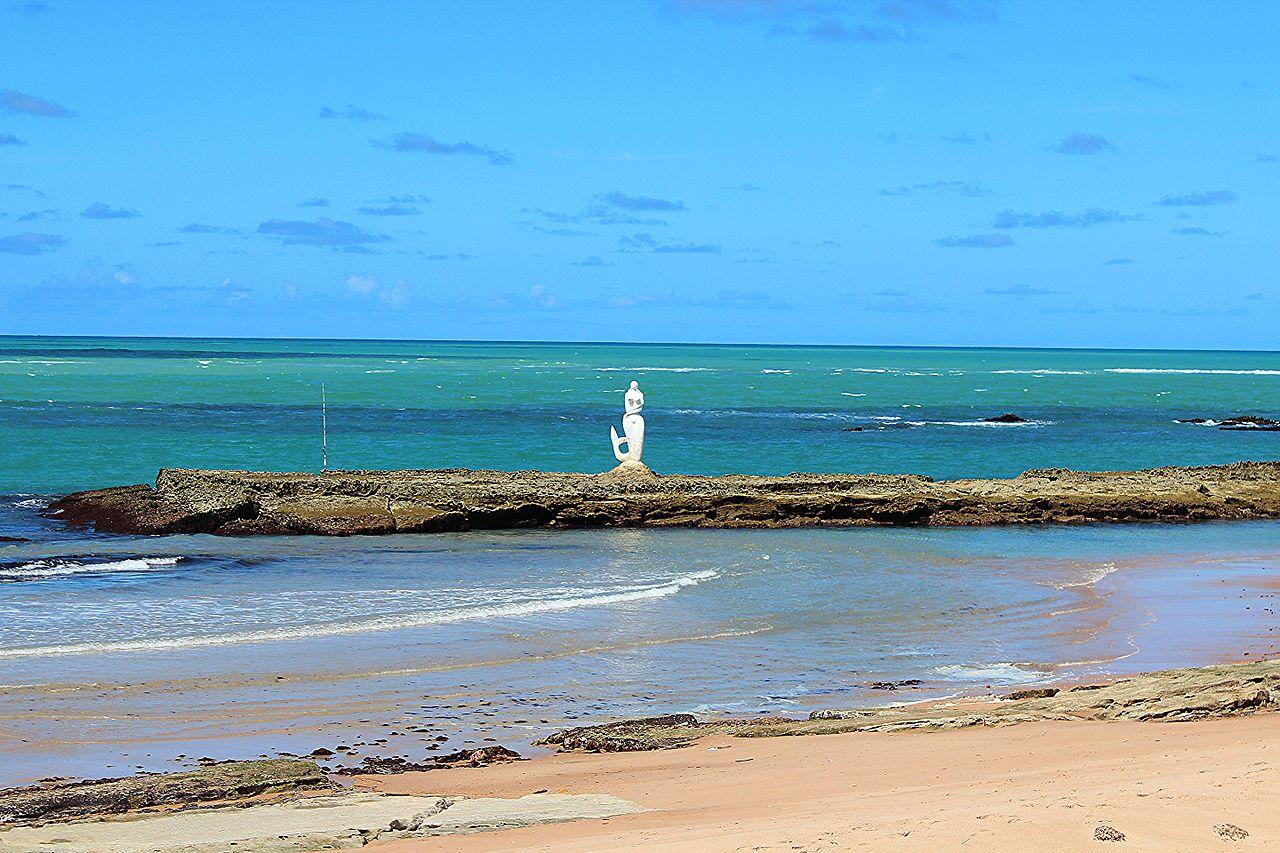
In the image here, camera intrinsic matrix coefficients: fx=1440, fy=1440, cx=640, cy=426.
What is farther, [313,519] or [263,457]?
[263,457]

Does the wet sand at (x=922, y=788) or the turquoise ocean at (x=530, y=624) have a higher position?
the wet sand at (x=922, y=788)

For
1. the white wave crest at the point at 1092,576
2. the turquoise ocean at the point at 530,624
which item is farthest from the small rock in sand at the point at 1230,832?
the white wave crest at the point at 1092,576

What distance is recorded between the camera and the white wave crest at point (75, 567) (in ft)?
59.4

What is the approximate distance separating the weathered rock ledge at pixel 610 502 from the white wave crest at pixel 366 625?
619 centimetres

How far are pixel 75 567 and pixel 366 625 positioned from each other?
6048 mm

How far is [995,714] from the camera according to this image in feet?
33.4

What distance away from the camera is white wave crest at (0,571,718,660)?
13414 millimetres

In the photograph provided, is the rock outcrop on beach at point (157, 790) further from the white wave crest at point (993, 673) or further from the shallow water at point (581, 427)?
the shallow water at point (581, 427)

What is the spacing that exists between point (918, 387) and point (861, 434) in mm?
47651

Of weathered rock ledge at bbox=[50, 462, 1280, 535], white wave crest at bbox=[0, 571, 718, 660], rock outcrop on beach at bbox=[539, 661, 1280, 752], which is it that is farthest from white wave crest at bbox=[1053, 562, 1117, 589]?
rock outcrop on beach at bbox=[539, 661, 1280, 752]

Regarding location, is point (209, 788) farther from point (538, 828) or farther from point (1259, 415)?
point (1259, 415)

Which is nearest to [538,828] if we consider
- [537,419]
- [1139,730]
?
[1139,730]

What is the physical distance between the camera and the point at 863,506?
81.2ft

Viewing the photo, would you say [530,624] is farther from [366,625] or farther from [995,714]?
[995,714]
